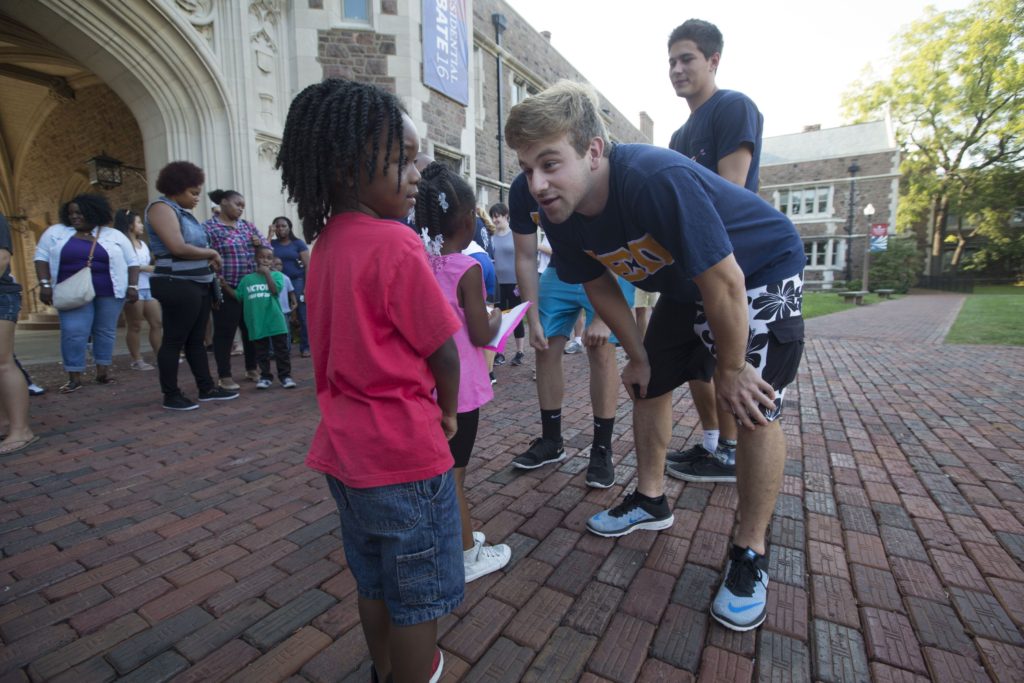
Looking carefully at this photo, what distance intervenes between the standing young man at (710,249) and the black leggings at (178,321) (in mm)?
3791

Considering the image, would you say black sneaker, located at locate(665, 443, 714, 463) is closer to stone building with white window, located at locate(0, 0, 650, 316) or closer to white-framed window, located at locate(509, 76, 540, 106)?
stone building with white window, located at locate(0, 0, 650, 316)

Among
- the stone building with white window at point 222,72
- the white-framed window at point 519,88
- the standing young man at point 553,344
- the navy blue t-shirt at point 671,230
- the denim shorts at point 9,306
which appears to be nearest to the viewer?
the navy blue t-shirt at point 671,230

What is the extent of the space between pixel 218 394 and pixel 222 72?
5.49 metres

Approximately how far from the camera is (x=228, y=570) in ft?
6.94

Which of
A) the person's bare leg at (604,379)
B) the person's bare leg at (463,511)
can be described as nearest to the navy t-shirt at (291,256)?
the person's bare leg at (604,379)

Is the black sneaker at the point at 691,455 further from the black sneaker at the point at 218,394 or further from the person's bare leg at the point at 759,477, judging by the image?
the black sneaker at the point at 218,394

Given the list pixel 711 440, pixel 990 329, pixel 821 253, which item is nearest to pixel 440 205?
pixel 711 440

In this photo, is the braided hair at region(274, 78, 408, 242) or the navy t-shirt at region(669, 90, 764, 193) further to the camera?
the navy t-shirt at region(669, 90, 764, 193)

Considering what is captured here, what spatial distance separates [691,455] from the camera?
309 centimetres

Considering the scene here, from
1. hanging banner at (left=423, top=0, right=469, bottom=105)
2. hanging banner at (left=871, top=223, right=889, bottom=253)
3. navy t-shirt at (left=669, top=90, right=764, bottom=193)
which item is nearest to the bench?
hanging banner at (left=871, top=223, right=889, bottom=253)

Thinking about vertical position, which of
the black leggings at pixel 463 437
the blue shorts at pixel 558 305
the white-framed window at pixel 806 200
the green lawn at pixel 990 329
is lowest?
the green lawn at pixel 990 329

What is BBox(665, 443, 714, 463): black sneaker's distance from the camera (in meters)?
3.03

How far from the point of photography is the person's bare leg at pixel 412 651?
1232 mm

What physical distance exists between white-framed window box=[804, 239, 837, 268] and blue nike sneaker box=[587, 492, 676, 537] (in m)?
40.7
